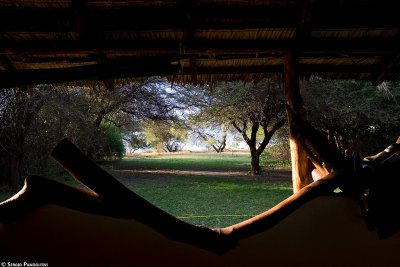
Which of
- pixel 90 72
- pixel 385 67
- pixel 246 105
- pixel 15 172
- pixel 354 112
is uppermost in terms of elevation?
pixel 246 105

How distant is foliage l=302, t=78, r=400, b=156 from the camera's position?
27.1 feet

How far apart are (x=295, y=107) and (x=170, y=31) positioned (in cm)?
146

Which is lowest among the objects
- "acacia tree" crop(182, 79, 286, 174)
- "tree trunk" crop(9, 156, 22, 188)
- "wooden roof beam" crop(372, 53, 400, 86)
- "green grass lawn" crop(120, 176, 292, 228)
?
"green grass lawn" crop(120, 176, 292, 228)

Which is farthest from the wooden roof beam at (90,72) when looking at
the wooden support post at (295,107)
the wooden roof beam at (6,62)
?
the wooden support post at (295,107)

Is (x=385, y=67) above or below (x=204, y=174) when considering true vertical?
above

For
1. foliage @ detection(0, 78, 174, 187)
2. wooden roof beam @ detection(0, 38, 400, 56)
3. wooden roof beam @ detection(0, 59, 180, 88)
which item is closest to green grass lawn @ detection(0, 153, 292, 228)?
foliage @ detection(0, 78, 174, 187)

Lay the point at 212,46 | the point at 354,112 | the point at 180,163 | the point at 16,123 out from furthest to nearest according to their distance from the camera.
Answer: the point at 180,163, the point at 354,112, the point at 16,123, the point at 212,46

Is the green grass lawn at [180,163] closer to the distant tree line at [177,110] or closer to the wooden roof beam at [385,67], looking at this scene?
the distant tree line at [177,110]

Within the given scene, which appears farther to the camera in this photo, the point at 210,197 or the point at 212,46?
the point at 210,197

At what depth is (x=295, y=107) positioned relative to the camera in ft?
8.22

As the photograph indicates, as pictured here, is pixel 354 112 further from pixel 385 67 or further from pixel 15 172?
pixel 15 172

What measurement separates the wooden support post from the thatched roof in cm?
16

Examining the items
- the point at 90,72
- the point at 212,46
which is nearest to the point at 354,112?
the point at 212,46

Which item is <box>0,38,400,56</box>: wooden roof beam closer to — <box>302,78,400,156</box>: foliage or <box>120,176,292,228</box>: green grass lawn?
<box>120,176,292,228</box>: green grass lawn
